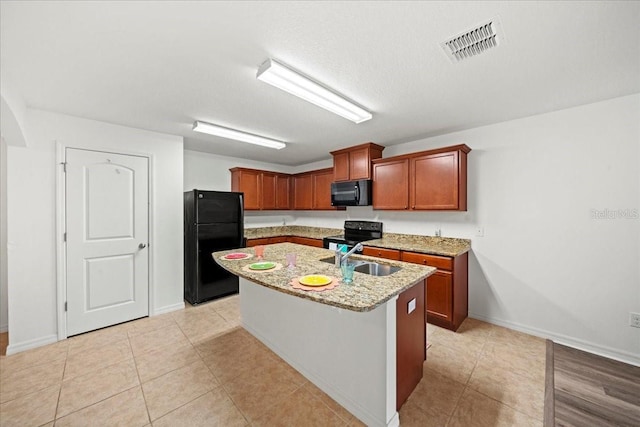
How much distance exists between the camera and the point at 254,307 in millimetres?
2734

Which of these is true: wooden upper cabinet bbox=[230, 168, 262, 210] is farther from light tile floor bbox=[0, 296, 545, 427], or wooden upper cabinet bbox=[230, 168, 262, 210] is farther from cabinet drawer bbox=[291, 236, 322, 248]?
light tile floor bbox=[0, 296, 545, 427]

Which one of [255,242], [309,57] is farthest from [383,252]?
[309,57]

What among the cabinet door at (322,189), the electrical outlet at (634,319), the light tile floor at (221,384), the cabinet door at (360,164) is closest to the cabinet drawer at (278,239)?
the cabinet door at (322,189)

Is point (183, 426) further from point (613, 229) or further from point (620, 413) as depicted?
point (613, 229)

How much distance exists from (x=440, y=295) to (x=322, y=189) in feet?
9.26

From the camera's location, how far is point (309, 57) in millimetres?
1699

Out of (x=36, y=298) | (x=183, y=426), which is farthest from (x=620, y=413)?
(x=36, y=298)

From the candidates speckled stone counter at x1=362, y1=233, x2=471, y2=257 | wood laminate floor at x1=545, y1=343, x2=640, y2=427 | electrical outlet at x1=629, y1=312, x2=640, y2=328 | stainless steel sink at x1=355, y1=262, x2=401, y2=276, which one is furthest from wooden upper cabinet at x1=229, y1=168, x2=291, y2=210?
electrical outlet at x1=629, y1=312, x2=640, y2=328

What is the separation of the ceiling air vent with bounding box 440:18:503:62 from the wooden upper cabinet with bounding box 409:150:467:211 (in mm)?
1586

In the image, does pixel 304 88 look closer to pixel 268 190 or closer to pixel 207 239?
pixel 207 239

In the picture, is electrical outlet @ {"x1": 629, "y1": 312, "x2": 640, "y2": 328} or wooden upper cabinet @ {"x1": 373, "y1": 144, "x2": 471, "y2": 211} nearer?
electrical outlet @ {"x1": 629, "y1": 312, "x2": 640, "y2": 328}

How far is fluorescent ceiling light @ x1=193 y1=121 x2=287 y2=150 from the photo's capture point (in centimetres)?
302

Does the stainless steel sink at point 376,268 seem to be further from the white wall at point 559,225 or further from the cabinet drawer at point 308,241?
the cabinet drawer at point 308,241

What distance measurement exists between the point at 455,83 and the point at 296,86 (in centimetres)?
134
